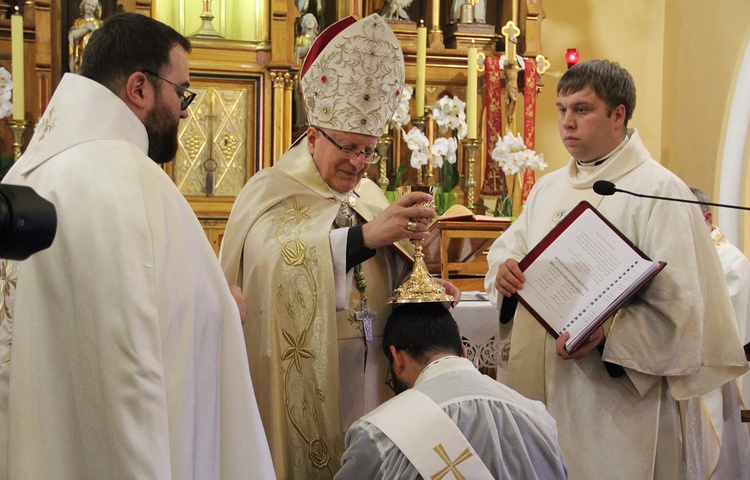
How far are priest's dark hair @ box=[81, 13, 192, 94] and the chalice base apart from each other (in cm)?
103

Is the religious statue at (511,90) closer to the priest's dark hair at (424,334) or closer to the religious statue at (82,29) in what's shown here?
the religious statue at (82,29)

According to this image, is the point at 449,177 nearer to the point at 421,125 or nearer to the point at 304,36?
the point at 421,125

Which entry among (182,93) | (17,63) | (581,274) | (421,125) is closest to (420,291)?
(581,274)

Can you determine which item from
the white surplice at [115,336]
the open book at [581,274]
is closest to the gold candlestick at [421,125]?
the open book at [581,274]

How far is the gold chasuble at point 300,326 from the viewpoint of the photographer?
3.15m

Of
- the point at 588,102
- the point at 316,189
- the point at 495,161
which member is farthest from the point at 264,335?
the point at 495,161

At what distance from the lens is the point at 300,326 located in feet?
10.5

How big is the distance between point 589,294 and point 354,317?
2.60 feet

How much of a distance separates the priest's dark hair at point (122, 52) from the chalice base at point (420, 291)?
1027 mm

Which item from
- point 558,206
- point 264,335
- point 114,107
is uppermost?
point 114,107

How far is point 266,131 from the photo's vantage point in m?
5.67

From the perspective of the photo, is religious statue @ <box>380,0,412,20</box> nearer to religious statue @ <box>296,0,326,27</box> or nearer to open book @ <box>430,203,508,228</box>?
religious statue @ <box>296,0,326,27</box>

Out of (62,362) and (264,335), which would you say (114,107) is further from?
(264,335)

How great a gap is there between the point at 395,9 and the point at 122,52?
13.1 feet
